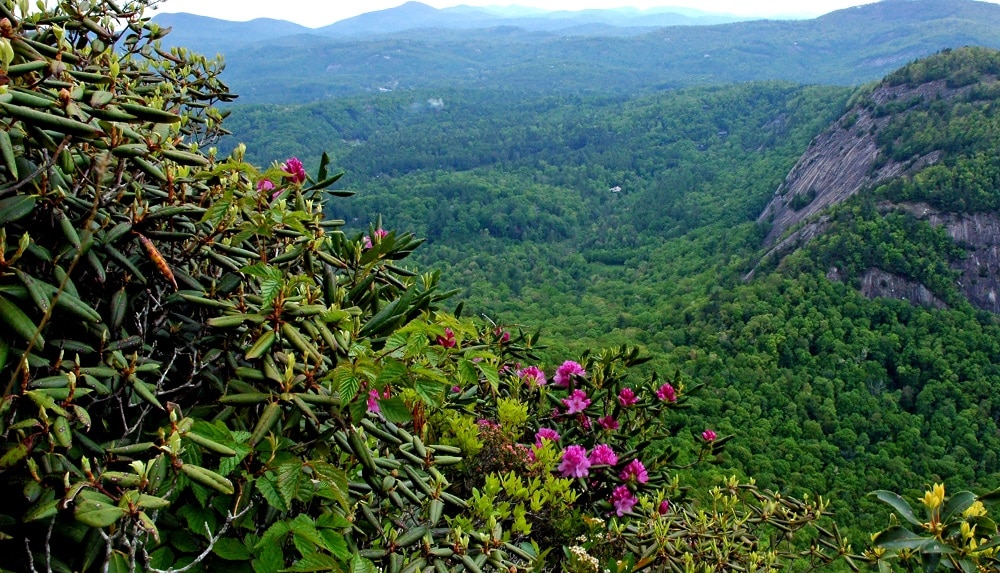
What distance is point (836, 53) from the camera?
529ft

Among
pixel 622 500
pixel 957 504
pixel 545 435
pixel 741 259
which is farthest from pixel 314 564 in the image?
pixel 741 259

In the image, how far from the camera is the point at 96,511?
1.07 m

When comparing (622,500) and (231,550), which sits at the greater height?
(231,550)

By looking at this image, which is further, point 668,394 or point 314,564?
point 668,394

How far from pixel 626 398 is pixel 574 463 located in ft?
1.91

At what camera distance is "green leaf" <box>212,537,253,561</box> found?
135 cm

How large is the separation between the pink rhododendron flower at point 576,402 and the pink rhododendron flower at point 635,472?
37 centimetres

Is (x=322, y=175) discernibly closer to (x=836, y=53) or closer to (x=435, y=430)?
(x=435, y=430)

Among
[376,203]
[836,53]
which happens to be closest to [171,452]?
[376,203]

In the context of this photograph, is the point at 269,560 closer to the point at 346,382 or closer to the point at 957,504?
the point at 346,382

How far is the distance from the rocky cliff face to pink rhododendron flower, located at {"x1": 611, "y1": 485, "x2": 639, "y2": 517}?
31.4 metres

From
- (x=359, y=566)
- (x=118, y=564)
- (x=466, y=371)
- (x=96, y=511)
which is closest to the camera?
(x=96, y=511)

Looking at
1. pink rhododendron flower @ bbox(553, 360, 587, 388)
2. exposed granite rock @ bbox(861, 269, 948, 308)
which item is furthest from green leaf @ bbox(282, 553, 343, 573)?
exposed granite rock @ bbox(861, 269, 948, 308)

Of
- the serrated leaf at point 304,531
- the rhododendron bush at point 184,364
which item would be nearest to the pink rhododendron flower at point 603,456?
the rhododendron bush at point 184,364
